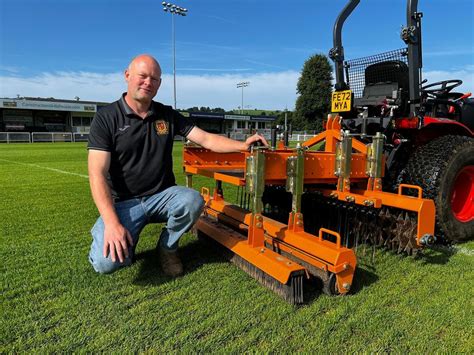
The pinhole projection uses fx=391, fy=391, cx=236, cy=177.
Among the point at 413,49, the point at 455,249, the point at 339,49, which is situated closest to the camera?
the point at 455,249

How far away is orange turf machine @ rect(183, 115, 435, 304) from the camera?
2447mm

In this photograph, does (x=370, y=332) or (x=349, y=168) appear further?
(x=349, y=168)

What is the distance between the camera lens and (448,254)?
336 cm

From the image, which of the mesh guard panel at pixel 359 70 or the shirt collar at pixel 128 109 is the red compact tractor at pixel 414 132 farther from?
the shirt collar at pixel 128 109

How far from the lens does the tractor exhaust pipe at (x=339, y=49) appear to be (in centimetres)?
461

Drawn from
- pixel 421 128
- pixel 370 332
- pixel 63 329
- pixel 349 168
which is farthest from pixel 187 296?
pixel 421 128

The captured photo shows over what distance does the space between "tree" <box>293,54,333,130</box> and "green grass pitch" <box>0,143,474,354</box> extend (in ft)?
155

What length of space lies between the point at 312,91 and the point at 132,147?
49.7m

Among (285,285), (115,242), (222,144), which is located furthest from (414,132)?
(115,242)

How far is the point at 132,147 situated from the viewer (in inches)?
112

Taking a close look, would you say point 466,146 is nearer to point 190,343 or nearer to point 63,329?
point 190,343

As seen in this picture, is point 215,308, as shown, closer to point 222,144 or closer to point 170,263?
point 170,263

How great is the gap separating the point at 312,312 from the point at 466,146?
2.31m

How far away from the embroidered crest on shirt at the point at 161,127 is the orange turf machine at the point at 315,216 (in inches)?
23.8
